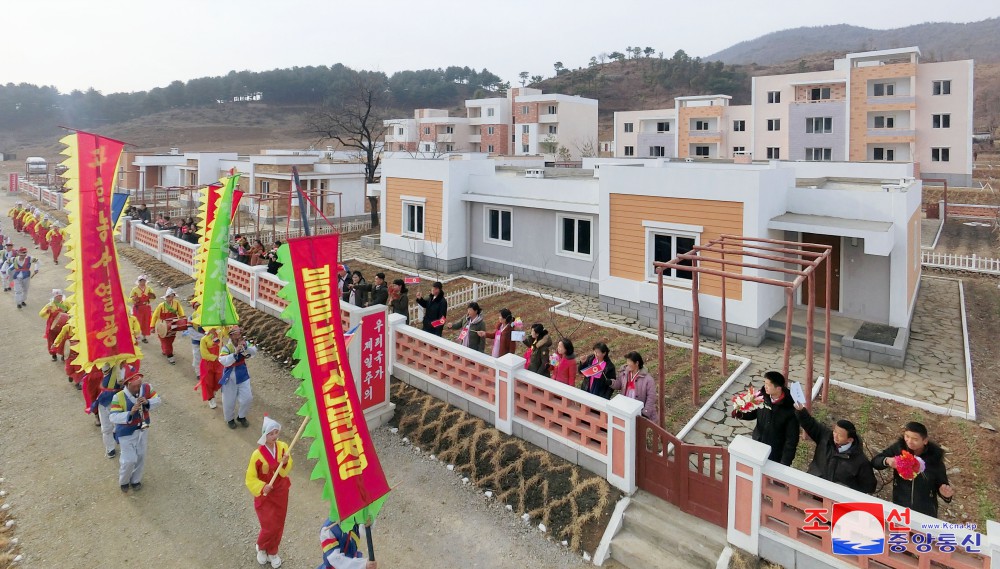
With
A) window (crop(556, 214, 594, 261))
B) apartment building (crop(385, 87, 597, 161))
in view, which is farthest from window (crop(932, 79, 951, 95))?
window (crop(556, 214, 594, 261))

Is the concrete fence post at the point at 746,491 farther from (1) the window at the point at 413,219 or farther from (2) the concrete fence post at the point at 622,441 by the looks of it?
(1) the window at the point at 413,219

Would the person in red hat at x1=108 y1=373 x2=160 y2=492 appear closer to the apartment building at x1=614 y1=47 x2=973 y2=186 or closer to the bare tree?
the bare tree

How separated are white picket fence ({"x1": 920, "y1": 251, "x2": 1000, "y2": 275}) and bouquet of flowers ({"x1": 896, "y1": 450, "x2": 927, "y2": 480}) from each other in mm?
16284

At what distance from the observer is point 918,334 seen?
12508 millimetres

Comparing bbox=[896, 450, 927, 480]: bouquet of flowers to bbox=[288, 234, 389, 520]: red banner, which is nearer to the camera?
bbox=[896, 450, 927, 480]: bouquet of flowers

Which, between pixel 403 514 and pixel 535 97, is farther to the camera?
pixel 535 97

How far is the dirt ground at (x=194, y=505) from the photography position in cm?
642

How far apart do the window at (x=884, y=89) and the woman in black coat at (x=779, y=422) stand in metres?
37.0

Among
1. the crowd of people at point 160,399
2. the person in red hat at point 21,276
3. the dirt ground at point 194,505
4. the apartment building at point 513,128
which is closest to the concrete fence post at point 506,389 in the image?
the dirt ground at point 194,505

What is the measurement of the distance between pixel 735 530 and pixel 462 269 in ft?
47.7

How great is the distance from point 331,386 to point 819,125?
131ft

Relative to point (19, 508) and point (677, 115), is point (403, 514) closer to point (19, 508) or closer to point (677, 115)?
point (19, 508)

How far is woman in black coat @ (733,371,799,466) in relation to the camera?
6.14 m

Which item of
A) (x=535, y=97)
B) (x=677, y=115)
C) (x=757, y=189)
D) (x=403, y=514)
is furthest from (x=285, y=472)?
(x=535, y=97)
